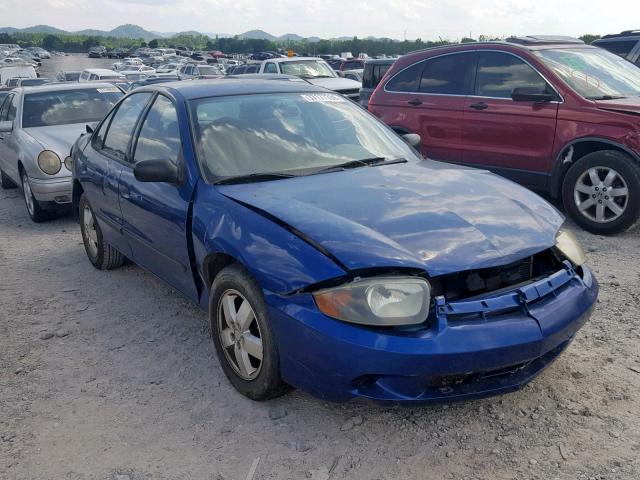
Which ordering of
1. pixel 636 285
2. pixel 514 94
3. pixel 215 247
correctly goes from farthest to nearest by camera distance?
pixel 514 94 → pixel 636 285 → pixel 215 247

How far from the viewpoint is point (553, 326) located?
2822 millimetres

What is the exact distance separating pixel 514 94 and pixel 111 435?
5.10 metres

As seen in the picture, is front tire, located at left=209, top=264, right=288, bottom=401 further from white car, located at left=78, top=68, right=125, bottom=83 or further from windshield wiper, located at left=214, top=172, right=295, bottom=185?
white car, located at left=78, top=68, right=125, bottom=83

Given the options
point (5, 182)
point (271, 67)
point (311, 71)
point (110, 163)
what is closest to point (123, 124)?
point (110, 163)

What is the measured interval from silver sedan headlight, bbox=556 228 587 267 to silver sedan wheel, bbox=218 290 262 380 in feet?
5.19

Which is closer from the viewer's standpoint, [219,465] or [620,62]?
[219,465]

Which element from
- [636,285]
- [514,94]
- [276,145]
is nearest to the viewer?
[276,145]

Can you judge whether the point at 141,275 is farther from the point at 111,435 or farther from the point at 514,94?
the point at 514,94

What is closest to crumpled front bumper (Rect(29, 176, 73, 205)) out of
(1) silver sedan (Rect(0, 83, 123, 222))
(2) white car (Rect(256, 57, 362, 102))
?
(1) silver sedan (Rect(0, 83, 123, 222))

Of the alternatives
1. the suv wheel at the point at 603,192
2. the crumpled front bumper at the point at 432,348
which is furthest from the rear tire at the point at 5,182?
the crumpled front bumper at the point at 432,348

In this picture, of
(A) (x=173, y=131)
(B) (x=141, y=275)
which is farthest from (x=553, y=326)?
(B) (x=141, y=275)

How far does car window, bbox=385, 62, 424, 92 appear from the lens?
7.70 metres

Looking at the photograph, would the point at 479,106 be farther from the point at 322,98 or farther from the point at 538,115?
the point at 322,98

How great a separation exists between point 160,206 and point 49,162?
13.2 ft
